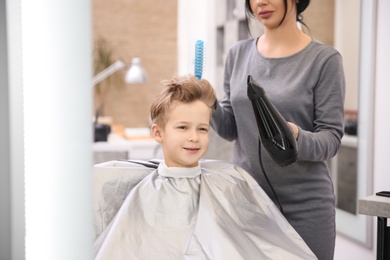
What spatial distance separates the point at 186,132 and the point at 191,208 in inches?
7.9

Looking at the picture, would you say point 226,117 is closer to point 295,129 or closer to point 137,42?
point 295,129

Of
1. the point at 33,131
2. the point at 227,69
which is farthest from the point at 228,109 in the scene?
the point at 33,131

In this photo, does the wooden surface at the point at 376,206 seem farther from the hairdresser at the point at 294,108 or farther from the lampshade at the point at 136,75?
the lampshade at the point at 136,75

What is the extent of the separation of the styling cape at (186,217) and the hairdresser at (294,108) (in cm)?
9

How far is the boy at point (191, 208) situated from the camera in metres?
1.19

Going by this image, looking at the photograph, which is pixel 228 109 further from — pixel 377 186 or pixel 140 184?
pixel 377 186

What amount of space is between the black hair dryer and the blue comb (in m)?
0.22

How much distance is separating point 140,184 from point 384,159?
1486mm

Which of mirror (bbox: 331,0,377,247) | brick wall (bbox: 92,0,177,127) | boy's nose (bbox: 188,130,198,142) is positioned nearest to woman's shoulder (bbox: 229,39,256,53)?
boy's nose (bbox: 188,130,198,142)

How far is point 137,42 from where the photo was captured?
19.1ft

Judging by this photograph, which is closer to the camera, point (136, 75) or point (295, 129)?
point (295, 129)

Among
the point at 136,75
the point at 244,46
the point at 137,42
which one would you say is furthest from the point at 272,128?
the point at 137,42

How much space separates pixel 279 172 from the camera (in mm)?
1453

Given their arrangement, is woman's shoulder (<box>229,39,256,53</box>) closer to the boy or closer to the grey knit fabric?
the grey knit fabric
